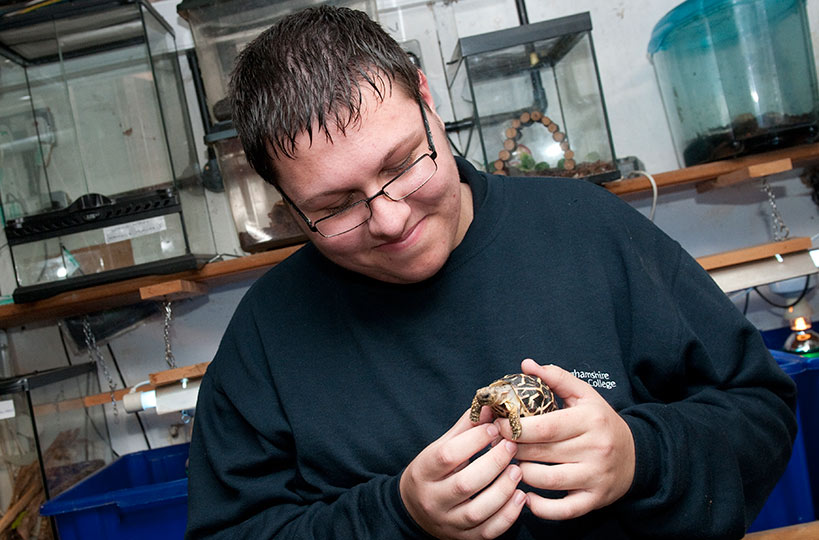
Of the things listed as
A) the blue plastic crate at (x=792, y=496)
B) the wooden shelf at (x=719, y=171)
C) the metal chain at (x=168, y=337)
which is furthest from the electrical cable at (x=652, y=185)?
the metal chain at (x=168, y=337)

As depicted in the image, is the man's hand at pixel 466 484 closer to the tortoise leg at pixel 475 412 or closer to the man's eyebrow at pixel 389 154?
the tortoise leg at pixel 475 412

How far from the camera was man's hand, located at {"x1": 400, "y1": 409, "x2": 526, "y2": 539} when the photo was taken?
0.63m

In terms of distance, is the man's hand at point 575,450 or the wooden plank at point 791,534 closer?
the man's hand at point 575,450

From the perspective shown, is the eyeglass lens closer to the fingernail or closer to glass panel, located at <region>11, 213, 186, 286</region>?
the fingernail

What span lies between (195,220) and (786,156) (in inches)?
60.1

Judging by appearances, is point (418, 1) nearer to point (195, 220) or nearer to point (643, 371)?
point (195, 220)

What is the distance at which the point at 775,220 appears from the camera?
1.74m

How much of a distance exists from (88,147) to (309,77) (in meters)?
1.21

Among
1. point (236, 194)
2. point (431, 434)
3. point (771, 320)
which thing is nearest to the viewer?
point (431, 434)

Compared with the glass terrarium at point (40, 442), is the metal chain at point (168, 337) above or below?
above

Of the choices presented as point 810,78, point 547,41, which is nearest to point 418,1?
point 547,41

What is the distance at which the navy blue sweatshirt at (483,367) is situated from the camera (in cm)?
79

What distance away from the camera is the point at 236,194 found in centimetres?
165

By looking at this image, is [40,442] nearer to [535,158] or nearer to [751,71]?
[535,158]
